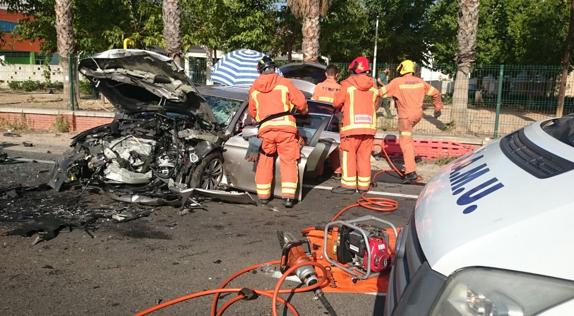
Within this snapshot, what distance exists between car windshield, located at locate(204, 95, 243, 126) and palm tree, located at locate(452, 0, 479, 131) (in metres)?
5.84

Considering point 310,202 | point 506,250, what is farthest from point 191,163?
point 506,250

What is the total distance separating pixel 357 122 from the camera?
678cm

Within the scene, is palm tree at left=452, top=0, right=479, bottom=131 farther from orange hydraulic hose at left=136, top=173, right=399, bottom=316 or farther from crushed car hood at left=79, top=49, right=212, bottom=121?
orange hydraulic hose at left=136, top=173, right=399, bottom=316

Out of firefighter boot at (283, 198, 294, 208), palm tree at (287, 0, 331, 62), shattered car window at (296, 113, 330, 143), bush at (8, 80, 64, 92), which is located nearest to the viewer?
firefighter boot at (283, 198, 294, 208)

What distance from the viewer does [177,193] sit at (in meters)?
5.99

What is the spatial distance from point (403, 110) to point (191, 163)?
3.60 metres

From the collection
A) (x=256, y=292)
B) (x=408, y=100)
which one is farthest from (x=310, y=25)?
(x=256, y=292)

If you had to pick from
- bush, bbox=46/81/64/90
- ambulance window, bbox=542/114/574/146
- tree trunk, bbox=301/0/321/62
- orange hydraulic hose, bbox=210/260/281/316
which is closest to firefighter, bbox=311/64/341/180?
orange hydraulic hose, bbox=210/260/281/316

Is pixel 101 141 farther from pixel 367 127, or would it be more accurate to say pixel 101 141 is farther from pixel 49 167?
pixel 367 127

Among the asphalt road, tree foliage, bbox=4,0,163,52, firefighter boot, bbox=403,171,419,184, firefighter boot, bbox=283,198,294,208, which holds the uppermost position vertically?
tree foliage, bbox=4,0,163,52

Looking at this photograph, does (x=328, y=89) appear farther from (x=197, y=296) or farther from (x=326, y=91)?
(x=197, y=296)

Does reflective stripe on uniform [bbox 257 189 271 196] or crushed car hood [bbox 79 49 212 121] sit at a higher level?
crushed car hood [bbox 79 49 212 121]

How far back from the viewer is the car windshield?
22.8 ft

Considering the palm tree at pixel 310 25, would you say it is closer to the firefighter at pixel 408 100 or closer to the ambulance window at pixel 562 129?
the firefighter at pixel 408 100
